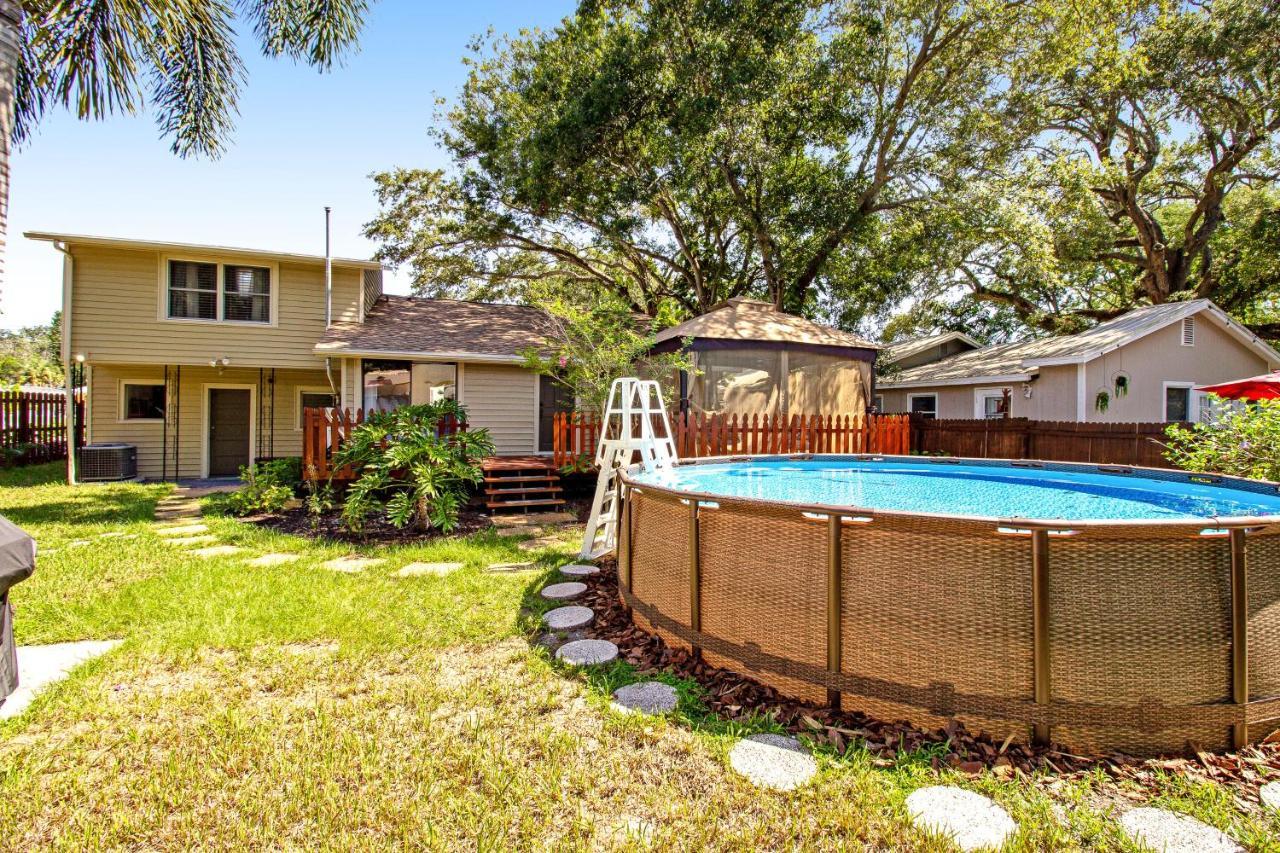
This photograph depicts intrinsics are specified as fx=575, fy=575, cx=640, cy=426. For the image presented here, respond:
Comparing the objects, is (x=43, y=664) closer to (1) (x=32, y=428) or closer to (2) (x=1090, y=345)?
(1) (x=32, y=428)

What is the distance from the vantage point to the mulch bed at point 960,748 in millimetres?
2281

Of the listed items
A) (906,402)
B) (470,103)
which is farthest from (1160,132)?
(470,103)

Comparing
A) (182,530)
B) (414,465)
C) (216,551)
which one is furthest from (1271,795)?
(182,530)

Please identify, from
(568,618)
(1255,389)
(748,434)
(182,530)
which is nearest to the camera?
(568,618)

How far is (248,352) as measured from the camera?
447 inches

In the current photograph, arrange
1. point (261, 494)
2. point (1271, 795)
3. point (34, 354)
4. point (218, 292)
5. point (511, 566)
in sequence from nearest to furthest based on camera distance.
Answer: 1. point (1271, 795)
2. point (511, 566)
3. point (261, 494)
4. point (218, 292)
5. point (34, 354)

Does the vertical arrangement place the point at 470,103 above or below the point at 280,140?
above

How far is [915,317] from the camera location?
1909 cm

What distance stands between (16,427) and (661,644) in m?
17.6

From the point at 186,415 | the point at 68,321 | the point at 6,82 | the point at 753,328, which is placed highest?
the point at 6,82

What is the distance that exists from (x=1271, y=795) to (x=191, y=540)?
27.0 ft

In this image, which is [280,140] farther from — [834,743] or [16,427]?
[834,743]

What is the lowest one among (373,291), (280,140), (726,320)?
(726,320)

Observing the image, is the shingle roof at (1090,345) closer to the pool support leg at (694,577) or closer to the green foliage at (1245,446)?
the green foliage at (1245,446)
